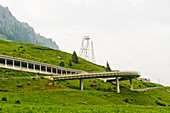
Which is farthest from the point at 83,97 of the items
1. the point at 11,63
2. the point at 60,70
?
the point at 60,70

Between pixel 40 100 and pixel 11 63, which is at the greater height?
pixel 11 63

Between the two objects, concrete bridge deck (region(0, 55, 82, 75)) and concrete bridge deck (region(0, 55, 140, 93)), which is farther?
concrete bridge deck (region(0, 55, 82, 75))

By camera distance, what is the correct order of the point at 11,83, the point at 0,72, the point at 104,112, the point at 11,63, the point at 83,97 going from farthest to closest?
the point at 11,63 → the point at 0,72 → the point at 11,83 → the point at 83,97 → the point at 104,112

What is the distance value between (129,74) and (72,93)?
36330 mm

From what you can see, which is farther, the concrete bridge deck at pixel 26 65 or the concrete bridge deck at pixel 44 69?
the concrete bridge deck at pixel 26 65

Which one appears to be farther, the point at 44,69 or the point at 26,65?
the point at 44,69

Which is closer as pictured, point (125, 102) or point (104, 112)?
point (104, 112)

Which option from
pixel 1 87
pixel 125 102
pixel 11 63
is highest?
pixel 11 63

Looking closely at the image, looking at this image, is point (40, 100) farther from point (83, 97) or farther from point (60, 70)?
point (60, 70)

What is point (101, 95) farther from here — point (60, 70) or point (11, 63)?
point (60, 70)

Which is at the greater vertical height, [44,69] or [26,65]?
[26,65]

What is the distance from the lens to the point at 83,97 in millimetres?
60750

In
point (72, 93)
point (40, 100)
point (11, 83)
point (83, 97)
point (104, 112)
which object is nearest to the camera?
point (104, 112)

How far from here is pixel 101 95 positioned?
6756cm
